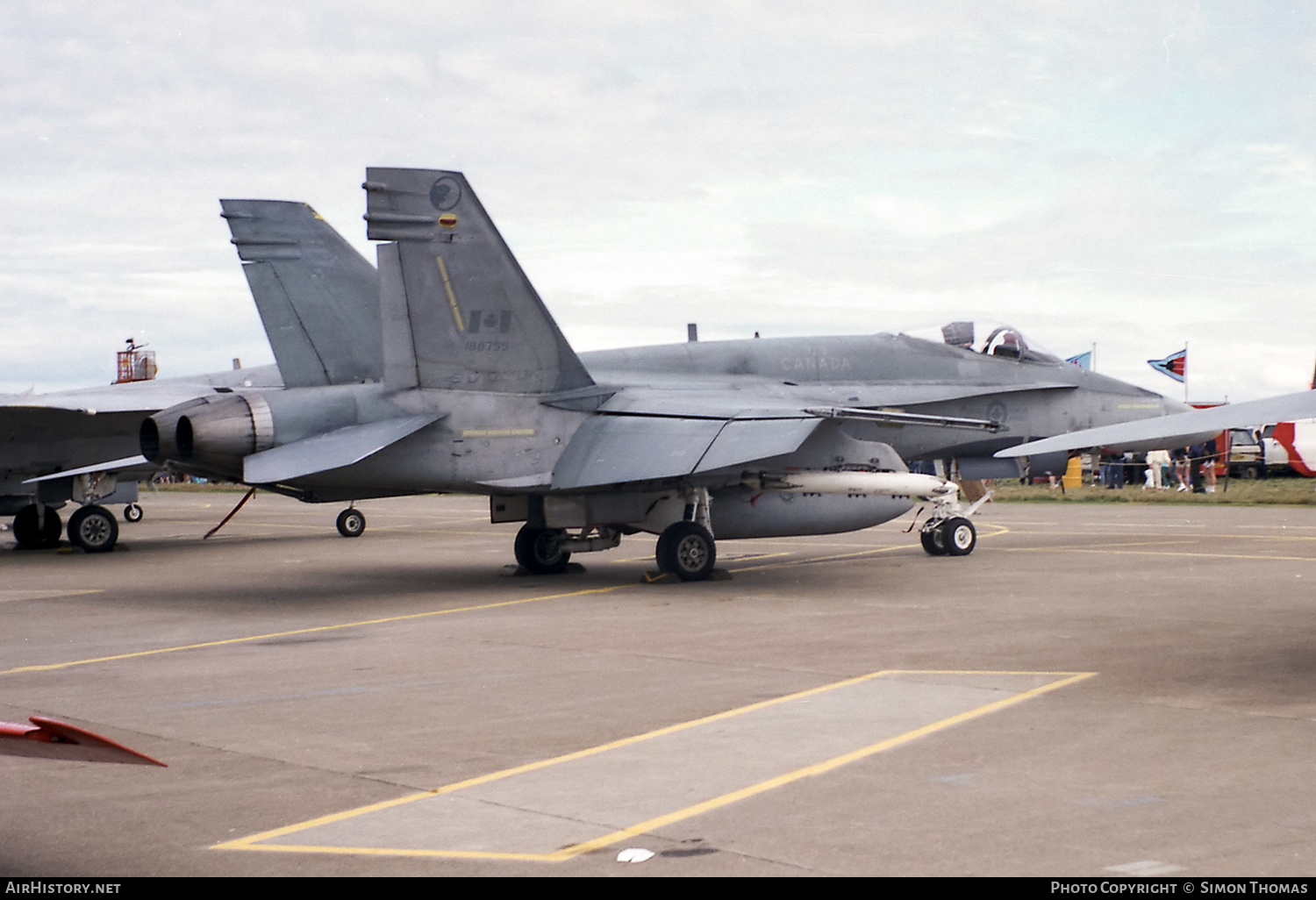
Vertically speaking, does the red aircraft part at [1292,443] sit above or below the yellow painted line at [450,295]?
below

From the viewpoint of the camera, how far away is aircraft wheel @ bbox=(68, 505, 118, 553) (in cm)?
2231

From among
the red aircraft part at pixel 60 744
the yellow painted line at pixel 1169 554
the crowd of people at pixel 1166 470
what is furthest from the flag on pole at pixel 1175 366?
the red aircraft part at pixel 60 744

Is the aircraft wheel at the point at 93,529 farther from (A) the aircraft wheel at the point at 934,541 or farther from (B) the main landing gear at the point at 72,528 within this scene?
(A) the aircraft wheel at the point at 934,541

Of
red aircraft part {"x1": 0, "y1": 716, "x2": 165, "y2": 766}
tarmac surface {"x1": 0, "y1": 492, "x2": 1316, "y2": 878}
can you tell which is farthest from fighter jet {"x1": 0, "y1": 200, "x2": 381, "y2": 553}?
red aircraft part {"x1": 0, "y1": 716, "x2": 165, "y2": 766}

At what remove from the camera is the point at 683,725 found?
725 centimetres

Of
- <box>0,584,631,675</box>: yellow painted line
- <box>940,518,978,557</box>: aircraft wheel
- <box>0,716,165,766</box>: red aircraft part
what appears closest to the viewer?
<box>0,716,165,766</box>: red aircraft part

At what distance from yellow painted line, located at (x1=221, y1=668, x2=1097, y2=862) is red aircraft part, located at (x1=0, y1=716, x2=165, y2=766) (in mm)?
1106

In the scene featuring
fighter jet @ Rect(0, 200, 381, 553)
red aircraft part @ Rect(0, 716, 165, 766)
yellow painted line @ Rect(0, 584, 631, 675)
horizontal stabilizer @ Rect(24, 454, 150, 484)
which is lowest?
yellow painted line @ Rect(0, 584, 631, 675)

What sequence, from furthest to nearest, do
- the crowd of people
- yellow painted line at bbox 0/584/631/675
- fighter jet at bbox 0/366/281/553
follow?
the crowd of people → fighter jet at bbox 0/366/281/553 → yellow painted line at bbox 0/584/631/675

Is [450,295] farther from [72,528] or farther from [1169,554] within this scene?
[72,528]

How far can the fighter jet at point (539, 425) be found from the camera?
43.5ft

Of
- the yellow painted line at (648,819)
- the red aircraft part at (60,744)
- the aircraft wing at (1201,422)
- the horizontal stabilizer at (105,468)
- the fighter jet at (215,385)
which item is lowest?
the yellow painted line at (648,819)

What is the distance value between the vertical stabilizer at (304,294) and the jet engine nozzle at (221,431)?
472 centimetres

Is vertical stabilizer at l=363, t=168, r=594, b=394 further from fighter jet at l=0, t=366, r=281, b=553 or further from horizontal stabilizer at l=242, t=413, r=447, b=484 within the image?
fighter jet at l=0, t=366, r=281, b=553
